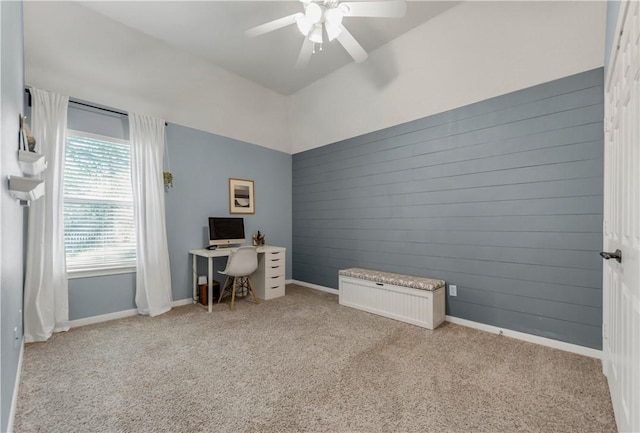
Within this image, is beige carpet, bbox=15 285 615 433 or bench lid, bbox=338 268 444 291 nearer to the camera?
beige carpet, bbox=15 285 615 433

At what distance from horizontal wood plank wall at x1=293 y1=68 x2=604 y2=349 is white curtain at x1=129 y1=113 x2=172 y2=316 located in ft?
8.51

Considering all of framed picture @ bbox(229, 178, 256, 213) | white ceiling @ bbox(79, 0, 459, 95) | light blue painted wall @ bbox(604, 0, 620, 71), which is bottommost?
framed picture @ bbox(229, 178, 256, 213)

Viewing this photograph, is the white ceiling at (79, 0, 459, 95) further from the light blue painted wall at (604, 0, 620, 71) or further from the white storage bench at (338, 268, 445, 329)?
the white storage bench at (338, 268, 445, 329)

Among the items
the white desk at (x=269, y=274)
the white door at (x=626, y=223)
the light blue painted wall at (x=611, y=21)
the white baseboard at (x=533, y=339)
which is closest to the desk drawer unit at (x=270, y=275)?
the white desk at (x=269, y=274)

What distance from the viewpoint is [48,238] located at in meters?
2.76

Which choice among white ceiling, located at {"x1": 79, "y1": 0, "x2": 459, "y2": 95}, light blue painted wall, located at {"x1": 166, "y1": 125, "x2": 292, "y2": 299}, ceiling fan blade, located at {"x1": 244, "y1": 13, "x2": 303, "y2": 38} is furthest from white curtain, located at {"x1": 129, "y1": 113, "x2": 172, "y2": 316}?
ceiling fan blade, located at {"x1": 244, "y1": 13, "x2": 303, "y2": 38}

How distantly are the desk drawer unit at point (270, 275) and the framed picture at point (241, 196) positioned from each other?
34.1 inches

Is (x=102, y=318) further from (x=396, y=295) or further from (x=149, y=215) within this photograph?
(x=396, y=295)

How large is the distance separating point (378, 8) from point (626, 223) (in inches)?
84.6

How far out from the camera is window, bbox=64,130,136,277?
3.03 m

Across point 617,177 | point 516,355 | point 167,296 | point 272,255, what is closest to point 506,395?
point 516,355

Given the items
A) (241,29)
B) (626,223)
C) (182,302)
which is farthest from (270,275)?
(626,223)

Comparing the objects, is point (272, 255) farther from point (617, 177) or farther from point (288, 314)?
point (617, 177)

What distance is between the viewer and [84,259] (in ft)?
10.2
